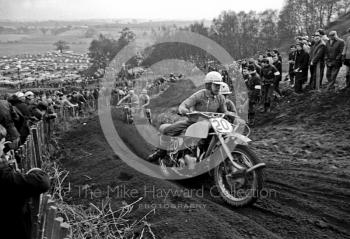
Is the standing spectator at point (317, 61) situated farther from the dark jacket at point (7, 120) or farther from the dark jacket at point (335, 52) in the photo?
the dark jacket at point (7, 120)

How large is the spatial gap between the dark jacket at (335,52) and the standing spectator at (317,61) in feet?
0.89

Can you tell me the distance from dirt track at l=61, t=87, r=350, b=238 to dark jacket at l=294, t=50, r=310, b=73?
114 inches

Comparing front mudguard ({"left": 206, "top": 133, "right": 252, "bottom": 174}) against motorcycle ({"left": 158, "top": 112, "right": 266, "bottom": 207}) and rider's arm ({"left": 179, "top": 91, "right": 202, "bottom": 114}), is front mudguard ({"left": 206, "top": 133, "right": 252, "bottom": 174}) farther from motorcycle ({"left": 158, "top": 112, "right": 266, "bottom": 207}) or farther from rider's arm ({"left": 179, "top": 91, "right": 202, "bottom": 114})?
rider's arm ({"left": 179, "top": 91, "right": 202, "bottom": 114})

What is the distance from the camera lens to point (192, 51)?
51750 millimetres

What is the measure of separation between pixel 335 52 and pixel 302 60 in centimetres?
157

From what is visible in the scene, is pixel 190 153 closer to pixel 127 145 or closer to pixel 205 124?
pixel 205 124

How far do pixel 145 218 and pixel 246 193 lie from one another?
1.41 meters

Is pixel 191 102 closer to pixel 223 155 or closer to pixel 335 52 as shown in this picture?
pixel 223 155

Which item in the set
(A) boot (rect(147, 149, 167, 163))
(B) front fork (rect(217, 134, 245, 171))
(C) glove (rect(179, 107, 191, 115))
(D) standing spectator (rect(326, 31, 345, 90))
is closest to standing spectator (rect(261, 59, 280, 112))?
(D) standing spectator (rect(326, 31, 345, 90))

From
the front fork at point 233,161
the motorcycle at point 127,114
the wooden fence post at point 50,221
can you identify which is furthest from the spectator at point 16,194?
the motorcycle at point 127,114

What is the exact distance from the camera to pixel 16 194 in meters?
3.35

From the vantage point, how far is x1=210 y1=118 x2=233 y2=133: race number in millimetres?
5949

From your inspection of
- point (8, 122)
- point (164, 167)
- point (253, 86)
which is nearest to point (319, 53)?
point (253, 86)

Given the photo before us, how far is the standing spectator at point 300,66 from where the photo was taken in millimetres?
13773
